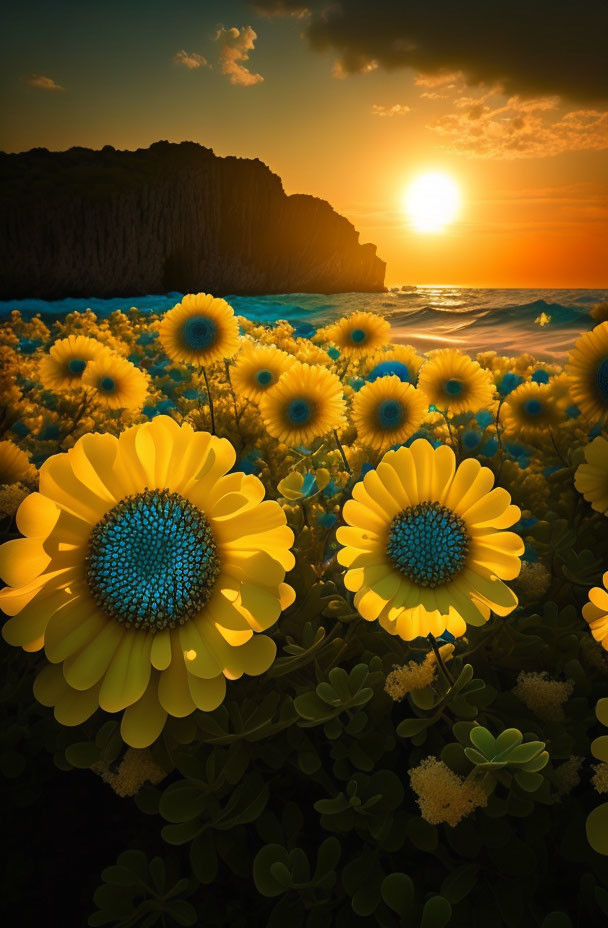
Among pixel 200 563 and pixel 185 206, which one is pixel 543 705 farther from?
pixel 185 206

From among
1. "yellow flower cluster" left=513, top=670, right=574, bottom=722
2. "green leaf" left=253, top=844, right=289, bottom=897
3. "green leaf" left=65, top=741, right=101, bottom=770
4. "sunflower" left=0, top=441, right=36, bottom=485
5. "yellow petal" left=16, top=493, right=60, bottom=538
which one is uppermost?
"yellow petal" left=16, top=493, right=60, bottom=538

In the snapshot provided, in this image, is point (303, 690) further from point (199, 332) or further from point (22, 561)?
point (199, 332)

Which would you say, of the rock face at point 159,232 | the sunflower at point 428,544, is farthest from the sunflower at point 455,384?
the rock face at point 159,232

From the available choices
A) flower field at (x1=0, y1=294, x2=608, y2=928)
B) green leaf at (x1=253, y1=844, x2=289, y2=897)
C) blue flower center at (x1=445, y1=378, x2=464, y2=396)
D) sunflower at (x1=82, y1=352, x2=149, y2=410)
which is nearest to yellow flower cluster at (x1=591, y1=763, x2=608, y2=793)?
flower field at (x1=0, y1=294, x2=608, y2=928)

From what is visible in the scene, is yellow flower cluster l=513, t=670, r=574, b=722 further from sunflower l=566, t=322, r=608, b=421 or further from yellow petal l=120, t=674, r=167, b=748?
sunflower l=566, t=322, r=608, b=421

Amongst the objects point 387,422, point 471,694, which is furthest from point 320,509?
point 471,694

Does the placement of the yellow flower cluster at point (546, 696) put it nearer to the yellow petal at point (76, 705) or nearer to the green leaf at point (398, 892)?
the green leaf at point (398, 892)
